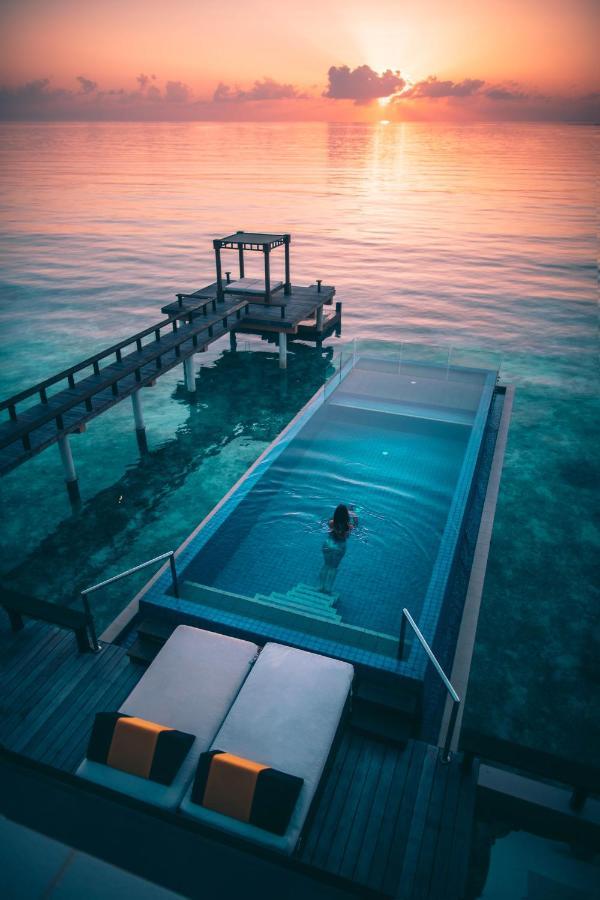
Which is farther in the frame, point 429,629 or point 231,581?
point 231,581

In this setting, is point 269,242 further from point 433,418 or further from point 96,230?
point 96,230

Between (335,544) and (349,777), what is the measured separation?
569 cm

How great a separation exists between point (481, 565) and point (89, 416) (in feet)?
37.0

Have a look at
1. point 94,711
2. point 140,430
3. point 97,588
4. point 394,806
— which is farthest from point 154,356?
point 394,806

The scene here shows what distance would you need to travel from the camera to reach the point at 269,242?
24.9 meters

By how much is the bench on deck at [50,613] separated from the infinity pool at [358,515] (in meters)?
1.39

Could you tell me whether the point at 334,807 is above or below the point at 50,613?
below

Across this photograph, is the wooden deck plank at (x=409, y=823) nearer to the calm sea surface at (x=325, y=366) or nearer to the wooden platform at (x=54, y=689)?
the calm sea surface at (x=325, y=366)

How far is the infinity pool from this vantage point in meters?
9.77

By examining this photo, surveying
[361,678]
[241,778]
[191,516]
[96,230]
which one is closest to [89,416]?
[191,516]

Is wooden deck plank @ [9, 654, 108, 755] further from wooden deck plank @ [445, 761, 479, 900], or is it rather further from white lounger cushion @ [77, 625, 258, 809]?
wooden deck plank @ [445, 761, 479, 900]

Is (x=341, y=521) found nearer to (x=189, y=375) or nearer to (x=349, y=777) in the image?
(x=349, y=777)

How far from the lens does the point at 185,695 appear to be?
24.0ft

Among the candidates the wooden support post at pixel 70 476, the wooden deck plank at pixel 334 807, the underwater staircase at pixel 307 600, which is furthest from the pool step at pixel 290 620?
the wooden support post at pixel 70 476
